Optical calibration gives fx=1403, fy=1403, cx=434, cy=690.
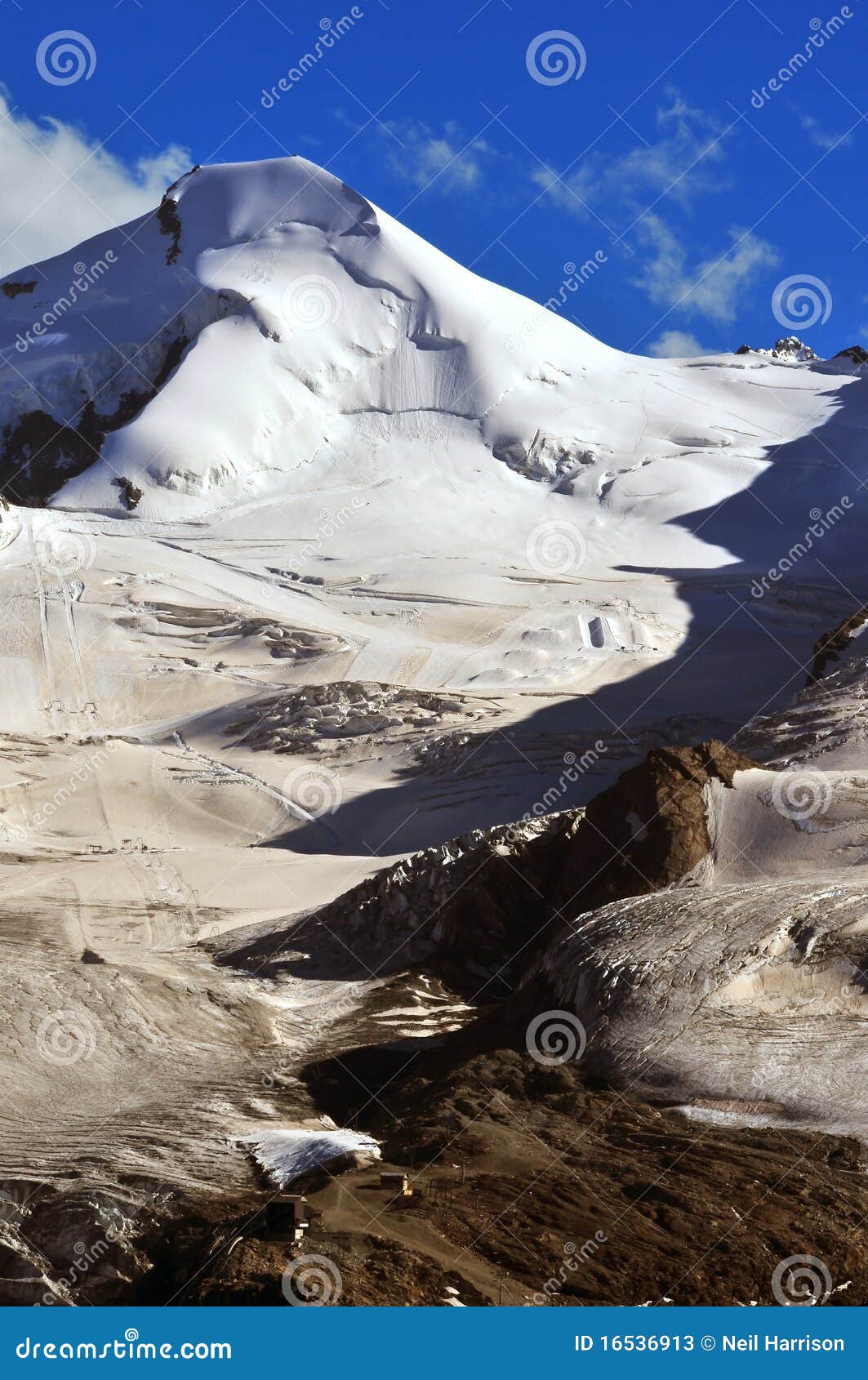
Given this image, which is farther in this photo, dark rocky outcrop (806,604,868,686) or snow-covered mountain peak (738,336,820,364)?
snow-covered mountain peak (738,336,820,364)

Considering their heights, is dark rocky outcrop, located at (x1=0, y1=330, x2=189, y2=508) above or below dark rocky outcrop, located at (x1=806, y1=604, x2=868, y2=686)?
below

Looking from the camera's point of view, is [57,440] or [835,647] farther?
[57,440]

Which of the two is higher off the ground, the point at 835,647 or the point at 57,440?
the point at 835,647

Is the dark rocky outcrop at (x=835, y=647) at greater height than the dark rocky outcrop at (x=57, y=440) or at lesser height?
greater

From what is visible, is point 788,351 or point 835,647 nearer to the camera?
point 835,647

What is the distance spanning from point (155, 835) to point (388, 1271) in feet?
42.2

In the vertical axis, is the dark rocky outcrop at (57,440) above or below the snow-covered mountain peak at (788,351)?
below

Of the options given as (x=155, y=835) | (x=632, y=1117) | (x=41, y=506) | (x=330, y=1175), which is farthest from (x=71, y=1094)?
(x=41, y=506)

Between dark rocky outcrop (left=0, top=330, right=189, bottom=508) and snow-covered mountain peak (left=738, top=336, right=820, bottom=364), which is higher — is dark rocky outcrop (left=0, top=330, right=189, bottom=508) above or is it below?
below

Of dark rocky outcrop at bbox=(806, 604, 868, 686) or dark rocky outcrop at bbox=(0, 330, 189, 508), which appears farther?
dark rocky outcrop at bbox=(0, 330, 189, 508)

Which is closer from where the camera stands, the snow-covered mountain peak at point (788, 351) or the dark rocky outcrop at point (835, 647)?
the dark rocky outcrop at point (835, 647)

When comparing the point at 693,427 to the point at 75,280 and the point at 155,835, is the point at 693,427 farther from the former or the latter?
the point at 155,835

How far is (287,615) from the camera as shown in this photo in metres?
27.1

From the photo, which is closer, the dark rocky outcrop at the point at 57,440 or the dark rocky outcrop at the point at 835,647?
the dark rocky outcrop at the point at 835,647
